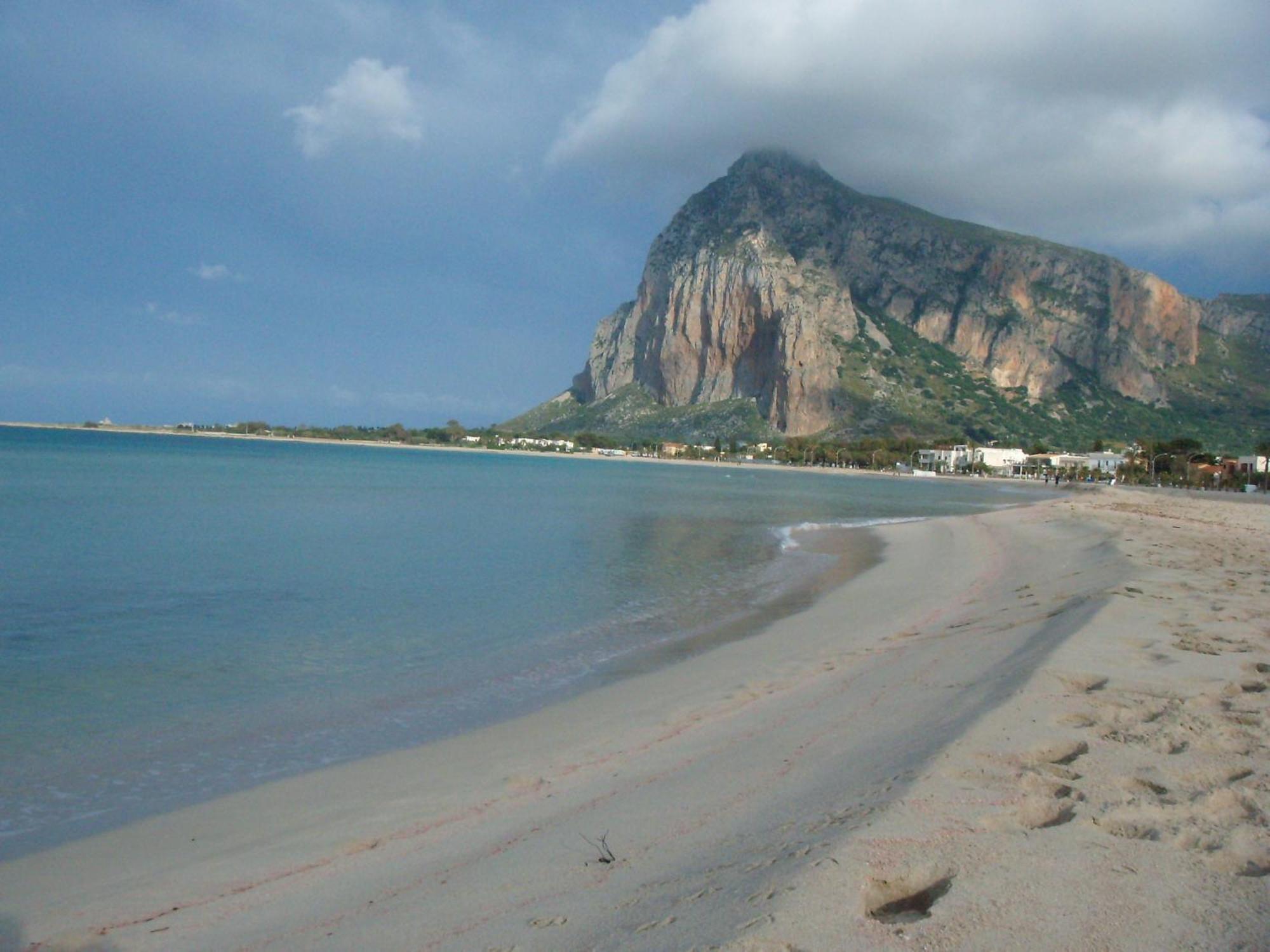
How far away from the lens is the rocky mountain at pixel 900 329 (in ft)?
589

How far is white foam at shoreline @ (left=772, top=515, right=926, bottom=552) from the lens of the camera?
27562 millimetres

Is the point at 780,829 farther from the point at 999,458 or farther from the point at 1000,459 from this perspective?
the point at 999,458

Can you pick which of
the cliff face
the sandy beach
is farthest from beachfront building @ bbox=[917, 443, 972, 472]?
the sandy beach

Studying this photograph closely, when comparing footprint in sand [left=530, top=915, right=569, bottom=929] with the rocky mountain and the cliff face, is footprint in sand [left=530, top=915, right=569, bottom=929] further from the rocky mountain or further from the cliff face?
the cliff face

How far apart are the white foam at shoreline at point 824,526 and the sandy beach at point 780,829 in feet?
58.6

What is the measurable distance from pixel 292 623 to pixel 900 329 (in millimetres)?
198083

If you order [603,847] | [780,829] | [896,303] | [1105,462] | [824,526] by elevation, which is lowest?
[824,526]

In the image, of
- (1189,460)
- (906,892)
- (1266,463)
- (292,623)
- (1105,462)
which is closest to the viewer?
(906,892)

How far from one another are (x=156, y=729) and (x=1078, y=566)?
1652 centimetres

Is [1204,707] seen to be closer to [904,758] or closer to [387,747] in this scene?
[904,758]

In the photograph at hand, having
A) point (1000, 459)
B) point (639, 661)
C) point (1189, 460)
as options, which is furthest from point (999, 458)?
point (639, 661)

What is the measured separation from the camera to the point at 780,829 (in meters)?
4.50

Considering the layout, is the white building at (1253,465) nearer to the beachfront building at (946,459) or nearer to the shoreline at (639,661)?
the beachfront building at (946,459)

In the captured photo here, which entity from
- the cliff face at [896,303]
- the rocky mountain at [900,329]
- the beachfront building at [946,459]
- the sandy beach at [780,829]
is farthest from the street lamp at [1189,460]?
the sandy beach at [780,829]
